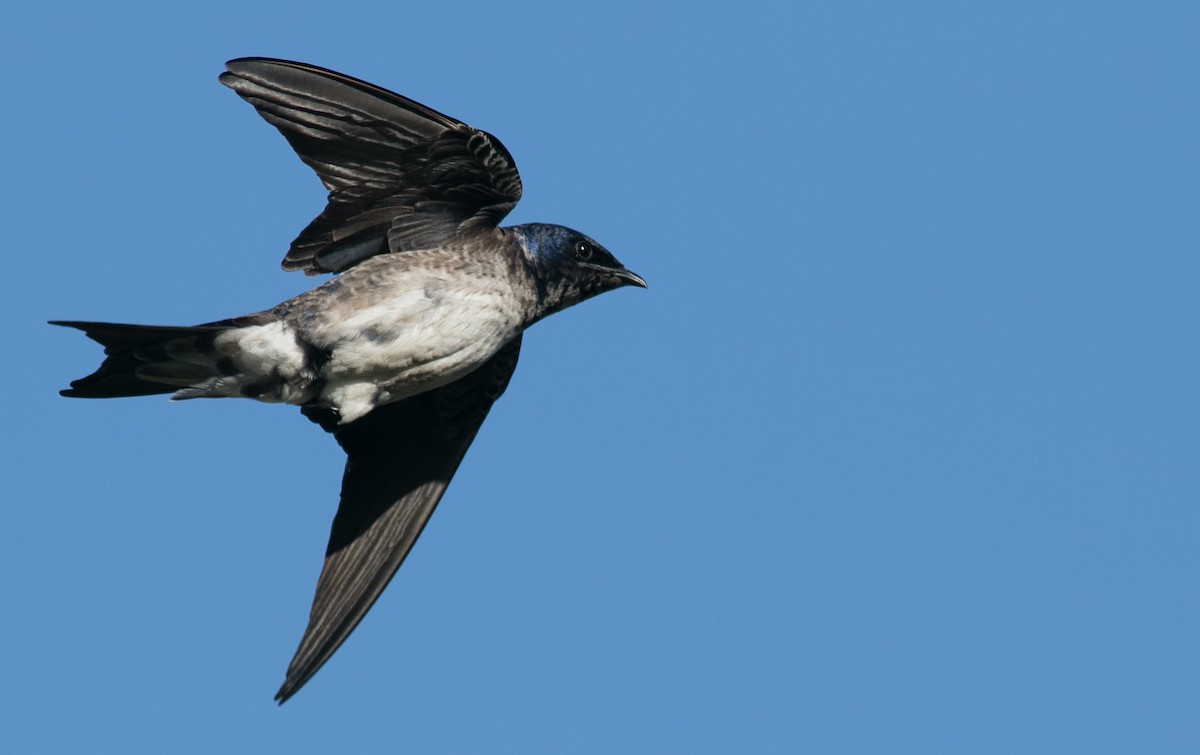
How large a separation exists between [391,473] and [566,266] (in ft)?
4.48

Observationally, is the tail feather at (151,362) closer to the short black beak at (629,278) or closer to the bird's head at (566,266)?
the bird's head at (566,266)

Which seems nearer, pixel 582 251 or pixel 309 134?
pixel 309 134

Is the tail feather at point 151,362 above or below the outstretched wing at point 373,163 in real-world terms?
below

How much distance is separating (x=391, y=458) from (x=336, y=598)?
2.56 ft

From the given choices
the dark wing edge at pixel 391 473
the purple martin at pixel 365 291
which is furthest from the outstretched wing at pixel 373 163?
the dark wing edge at pixel 391 473

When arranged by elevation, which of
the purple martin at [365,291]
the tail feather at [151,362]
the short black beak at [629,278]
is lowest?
the tail feather at [151,362]

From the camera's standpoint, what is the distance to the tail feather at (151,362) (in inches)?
336

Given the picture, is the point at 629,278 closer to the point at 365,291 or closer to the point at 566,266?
the point at 566,266

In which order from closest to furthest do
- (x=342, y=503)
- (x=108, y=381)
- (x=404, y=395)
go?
(x=108, y=381), (x=404, y=395), (x=342, y=503)

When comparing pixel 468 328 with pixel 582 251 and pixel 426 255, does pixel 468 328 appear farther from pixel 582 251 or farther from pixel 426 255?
pixel 582 251

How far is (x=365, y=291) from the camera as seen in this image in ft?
29.5

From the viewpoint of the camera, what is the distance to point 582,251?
32.3 feet

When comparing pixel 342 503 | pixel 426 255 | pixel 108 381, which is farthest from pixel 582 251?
pixel 108 381

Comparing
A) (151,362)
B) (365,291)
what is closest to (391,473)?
(365,291)
